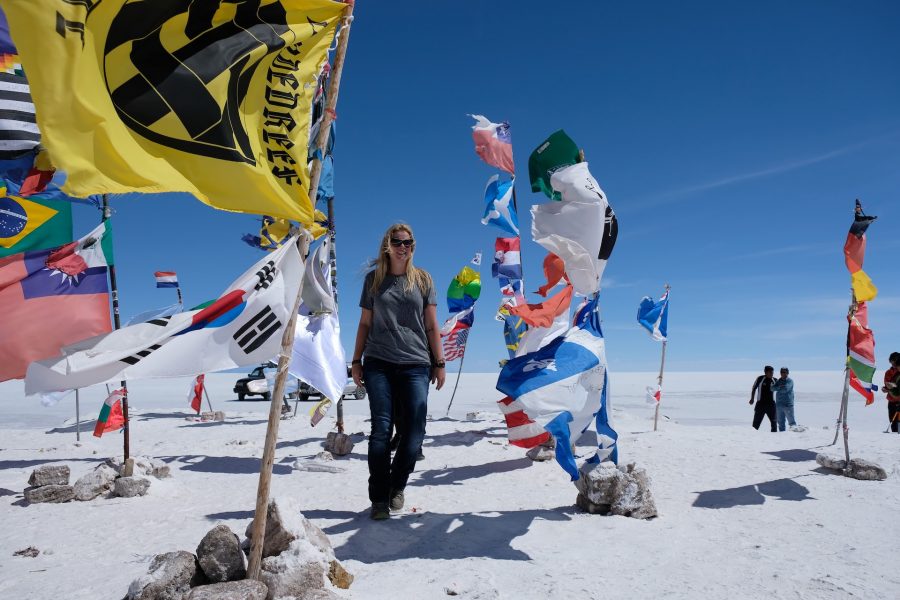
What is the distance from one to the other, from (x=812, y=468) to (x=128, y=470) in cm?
718

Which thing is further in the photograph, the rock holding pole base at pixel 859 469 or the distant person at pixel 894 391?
the distant person at pixel 894 391

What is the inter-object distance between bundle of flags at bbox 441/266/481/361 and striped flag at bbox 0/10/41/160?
26.7 ft

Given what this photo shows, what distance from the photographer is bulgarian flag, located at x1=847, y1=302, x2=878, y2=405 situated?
19.7 ft

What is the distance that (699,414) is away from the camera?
1920 centimetres

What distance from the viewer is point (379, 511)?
3723 millimetres

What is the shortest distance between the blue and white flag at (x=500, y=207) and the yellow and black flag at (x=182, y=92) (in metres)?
5.68

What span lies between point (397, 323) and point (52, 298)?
14.3 ft

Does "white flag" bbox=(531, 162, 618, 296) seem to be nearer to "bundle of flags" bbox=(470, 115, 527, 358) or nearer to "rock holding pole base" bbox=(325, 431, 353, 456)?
"bundle of flags" bbox=(470, 115, 527, 358)

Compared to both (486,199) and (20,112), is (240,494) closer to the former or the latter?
(20,112)

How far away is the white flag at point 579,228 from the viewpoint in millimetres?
4070

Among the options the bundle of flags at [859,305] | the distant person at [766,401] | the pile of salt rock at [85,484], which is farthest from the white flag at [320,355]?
the distant person at [766,401]

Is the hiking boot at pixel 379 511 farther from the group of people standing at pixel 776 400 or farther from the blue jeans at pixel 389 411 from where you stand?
the group of people standing at pixel 776 400

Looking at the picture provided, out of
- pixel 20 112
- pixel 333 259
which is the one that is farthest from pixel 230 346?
pixel 333 259

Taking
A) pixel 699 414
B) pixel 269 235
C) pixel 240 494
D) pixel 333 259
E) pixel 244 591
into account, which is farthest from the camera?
pixel 699 414
